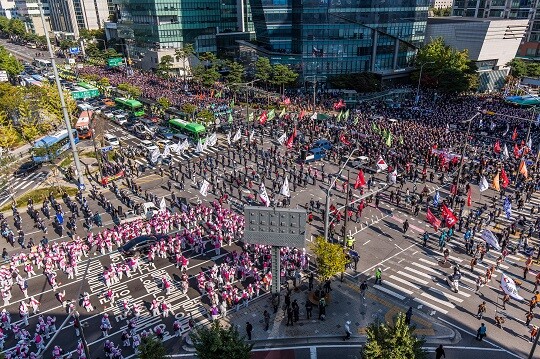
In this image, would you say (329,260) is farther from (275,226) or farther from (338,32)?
(338,32)

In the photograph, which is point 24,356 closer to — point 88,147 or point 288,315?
point 288,315

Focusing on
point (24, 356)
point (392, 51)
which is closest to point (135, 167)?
point (24, 356)

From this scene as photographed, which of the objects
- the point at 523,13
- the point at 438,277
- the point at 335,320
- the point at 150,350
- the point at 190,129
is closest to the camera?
the point at 150,350

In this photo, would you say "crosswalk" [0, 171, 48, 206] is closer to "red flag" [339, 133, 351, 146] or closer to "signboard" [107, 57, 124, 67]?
"red flag" [339, 133, 351, 146]

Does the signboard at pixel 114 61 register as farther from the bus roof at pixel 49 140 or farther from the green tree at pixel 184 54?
the bus roof at pixel 49 140

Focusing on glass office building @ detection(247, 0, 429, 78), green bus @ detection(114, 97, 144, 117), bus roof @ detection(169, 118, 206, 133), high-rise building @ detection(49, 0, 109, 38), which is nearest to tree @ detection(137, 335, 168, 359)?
bus roof @ detection(169, 118, 206, 133)

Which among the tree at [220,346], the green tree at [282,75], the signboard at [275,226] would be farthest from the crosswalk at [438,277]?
the green tree at [282,75]

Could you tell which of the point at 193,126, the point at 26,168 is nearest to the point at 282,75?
the point at 193,126
